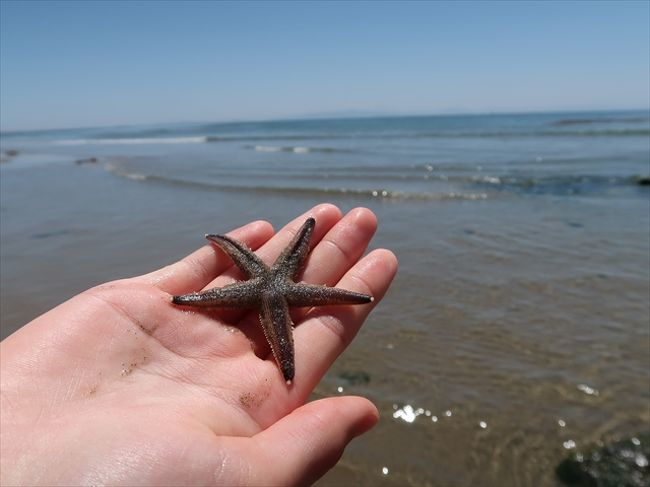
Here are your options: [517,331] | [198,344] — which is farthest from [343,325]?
[517,331]

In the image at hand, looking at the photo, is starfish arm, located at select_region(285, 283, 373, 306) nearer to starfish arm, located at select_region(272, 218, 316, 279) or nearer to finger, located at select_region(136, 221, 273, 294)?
starfish arm, located at select_region(272, 218, 316, 279)

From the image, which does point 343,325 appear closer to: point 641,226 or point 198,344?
point 198,344

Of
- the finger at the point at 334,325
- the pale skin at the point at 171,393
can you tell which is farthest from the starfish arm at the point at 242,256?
the finger at the point at 334,325

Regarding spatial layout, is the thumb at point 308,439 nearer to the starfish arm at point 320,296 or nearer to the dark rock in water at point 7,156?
the starfish arm at point 320,296

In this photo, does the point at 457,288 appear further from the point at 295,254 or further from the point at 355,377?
the point at 295,254

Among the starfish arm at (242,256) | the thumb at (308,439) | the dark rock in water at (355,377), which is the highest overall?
the starfish arm at (242,256)

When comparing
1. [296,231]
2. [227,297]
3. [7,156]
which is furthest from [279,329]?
[7,156]
